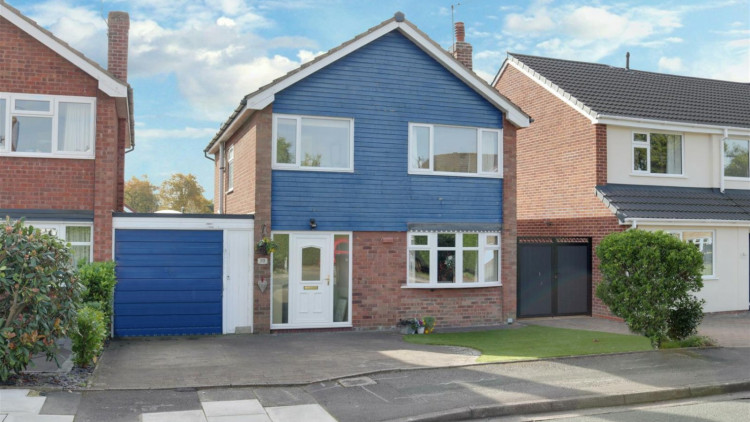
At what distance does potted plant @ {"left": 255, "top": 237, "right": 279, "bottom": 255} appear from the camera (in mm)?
14126

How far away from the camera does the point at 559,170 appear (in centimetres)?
1992

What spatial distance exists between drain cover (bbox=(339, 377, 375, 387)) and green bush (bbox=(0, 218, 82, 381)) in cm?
387

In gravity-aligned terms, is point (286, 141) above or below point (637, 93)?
below

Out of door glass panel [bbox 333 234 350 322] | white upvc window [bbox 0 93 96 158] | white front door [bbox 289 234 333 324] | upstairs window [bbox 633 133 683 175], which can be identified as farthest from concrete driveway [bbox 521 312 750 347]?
white upvc window [bbox 0 93 96 158]

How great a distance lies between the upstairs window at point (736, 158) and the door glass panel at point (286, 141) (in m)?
13.8

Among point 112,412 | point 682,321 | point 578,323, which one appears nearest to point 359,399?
point 112,412

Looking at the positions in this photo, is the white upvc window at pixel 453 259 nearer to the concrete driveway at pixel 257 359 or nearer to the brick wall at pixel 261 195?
the concrete driveway at pixel 257 359

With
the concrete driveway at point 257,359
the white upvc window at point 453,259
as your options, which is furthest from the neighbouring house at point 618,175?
the concrete driveway at point 257,359

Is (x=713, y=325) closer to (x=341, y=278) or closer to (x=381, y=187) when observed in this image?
(x=381, y=187)

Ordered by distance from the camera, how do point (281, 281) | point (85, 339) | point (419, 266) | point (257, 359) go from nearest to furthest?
point (85, 339), point (257, 359), point (281, 281), point (419, 266)

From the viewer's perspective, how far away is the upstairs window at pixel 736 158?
20609mm

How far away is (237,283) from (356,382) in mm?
5460

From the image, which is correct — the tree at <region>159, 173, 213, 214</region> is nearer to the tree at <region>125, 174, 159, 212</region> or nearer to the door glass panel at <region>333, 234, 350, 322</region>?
the tree at <region>125, 174, 159, 212</region>

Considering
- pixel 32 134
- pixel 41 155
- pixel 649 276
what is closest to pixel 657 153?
pixel 649 276
